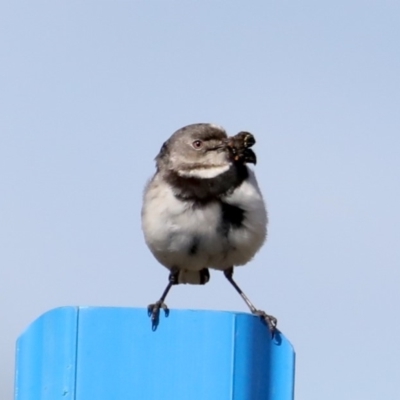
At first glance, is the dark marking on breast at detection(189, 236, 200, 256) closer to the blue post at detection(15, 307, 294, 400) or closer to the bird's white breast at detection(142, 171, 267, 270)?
the bird's white breast at detection(142, 171, 267, 270)

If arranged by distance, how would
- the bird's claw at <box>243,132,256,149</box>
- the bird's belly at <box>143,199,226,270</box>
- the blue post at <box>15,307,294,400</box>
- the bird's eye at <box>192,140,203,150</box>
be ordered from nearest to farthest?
the blue post at <box>15,307,294,400</box> < the bird's belly at <box>143,199,226,270</box> < the bird's claw at <box>243,132,256,149</box> < the bird's eye at <box>192,140,203,150</box>

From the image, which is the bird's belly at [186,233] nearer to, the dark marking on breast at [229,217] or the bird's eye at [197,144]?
the dark marking on breast at [229,217]

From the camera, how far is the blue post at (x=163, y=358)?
5648 mm

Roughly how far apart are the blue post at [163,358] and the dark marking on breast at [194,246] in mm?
2703

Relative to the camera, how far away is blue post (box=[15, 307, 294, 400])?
222 inches

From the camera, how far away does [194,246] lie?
866 centimetres

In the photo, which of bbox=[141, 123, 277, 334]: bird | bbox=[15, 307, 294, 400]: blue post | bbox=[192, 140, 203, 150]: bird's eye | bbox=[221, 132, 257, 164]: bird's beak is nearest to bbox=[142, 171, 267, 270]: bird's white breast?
bbox=[141, 123, 277, 334]: bird

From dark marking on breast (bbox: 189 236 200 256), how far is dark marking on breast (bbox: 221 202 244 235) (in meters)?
0.20

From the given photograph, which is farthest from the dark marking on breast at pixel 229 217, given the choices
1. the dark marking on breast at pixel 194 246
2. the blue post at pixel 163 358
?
the blue post at pixel 163 358

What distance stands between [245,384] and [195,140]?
395 centimetres

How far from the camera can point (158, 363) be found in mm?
5711

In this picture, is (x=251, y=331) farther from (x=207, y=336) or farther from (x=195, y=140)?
(x=195, y=140)

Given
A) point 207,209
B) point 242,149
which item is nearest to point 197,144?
point 242,149

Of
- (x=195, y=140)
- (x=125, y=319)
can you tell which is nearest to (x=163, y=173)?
(x=195, y=140)
